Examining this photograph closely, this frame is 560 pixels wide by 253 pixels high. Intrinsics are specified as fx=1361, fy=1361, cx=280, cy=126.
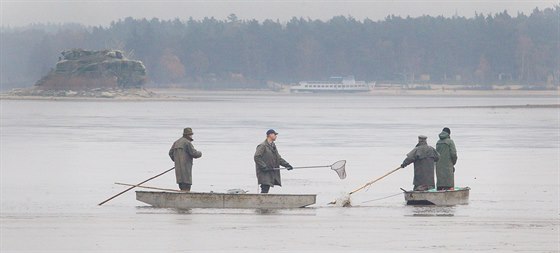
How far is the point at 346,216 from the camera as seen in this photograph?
28188 mm

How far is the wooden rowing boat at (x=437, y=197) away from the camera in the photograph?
29781 millimetres

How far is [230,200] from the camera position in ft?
94.7

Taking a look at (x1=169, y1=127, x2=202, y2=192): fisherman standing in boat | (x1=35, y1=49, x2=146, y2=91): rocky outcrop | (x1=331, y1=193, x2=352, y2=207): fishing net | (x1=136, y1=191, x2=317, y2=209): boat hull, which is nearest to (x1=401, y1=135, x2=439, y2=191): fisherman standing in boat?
(x1=331, y1=193, x2=352, y2=207): fishing net

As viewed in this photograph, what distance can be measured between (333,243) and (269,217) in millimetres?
4221

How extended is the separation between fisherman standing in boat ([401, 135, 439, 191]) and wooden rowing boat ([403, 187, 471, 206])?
22 cm

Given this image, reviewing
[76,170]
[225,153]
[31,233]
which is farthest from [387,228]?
[225,153]

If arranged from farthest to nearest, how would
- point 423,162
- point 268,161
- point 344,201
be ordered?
point 344,201
point 423,162
point 268,161

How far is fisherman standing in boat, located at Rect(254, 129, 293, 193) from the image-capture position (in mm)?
28828

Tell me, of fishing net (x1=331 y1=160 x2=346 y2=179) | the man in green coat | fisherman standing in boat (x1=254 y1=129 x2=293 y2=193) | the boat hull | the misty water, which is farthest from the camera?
fishing net (x1=331 y1=160 x2=346 y2=179)

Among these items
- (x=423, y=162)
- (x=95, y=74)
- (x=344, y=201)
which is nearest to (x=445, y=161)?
(x=423, y=162)

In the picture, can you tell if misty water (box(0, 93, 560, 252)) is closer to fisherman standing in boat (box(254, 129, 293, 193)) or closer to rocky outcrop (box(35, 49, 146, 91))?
fisherman standing in boat (box(254, 129, 293, 193))

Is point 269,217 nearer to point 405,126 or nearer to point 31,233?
point 31,233

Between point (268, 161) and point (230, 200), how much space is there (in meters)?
1.16

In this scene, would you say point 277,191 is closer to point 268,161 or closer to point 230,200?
point 268,161
